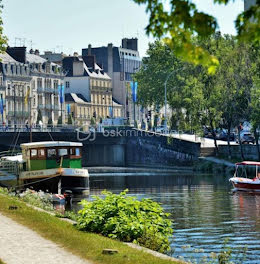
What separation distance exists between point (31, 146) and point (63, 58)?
435 feet

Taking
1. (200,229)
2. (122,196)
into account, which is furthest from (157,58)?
(122,196)

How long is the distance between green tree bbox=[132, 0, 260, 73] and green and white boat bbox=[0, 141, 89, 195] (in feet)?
164

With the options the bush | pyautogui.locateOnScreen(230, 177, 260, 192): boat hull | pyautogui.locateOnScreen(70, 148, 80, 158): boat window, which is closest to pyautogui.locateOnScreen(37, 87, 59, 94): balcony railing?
pyautogui.locateOnScreen(230, 177, 260, 192): boat hull

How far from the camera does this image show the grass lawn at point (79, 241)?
1988 cm

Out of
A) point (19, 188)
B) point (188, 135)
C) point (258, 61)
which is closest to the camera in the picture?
point (19, 188)

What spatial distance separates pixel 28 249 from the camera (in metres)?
21.7

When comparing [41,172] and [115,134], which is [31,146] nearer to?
[41,172]

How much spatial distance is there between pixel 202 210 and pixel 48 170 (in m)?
16.5

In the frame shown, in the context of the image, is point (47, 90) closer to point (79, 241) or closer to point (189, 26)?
point (79, 241)

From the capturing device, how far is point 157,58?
153 meters

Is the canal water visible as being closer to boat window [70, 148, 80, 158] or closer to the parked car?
boat window [70, 148, 80, 158]

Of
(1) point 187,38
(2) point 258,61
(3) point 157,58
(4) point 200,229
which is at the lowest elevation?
(4) point 200,229

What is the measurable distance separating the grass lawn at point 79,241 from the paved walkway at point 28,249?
0.88 ft

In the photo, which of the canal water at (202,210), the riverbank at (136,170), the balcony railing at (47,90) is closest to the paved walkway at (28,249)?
the canal water at (202,210)
